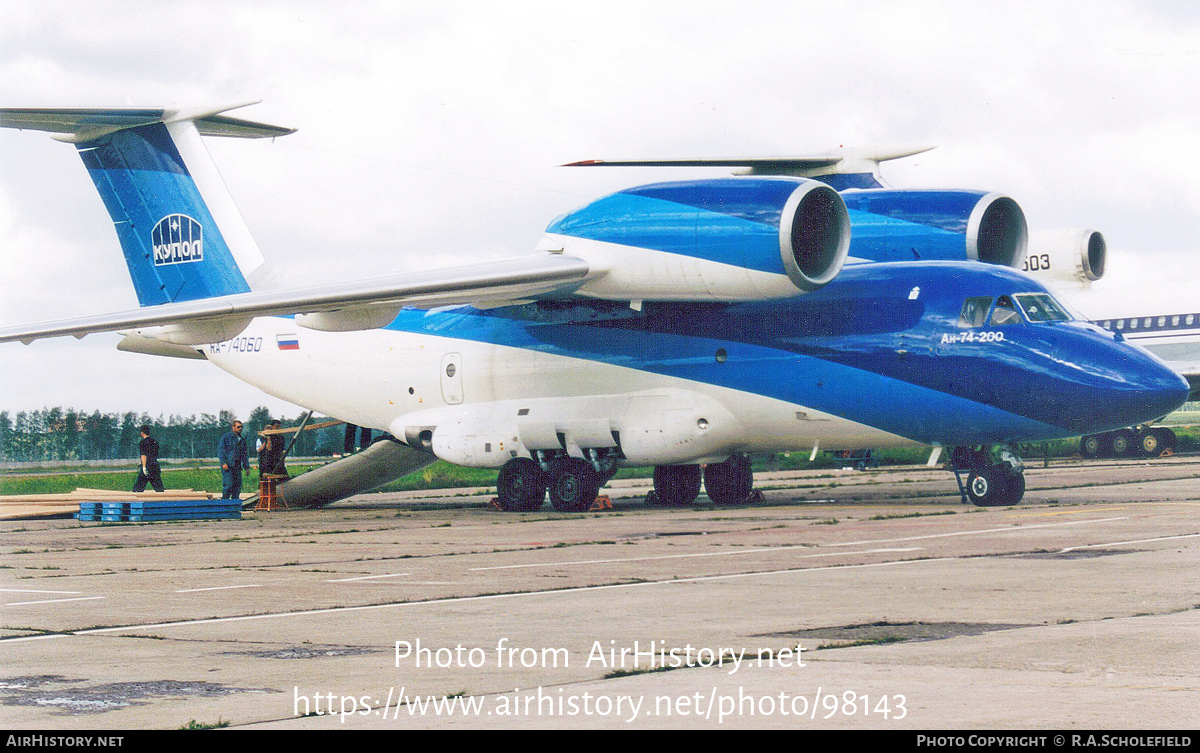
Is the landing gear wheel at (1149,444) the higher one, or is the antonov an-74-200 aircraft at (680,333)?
the antonov an-74-200 aircraft at (680,333)

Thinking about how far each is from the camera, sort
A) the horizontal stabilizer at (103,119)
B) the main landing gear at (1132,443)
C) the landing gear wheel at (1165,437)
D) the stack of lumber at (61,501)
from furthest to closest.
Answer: the landing gear wheel at (1165,437), the main landing gear at (1132,443), the stack of lumber at (61,501), the horizontal stabilizer at (103,119)

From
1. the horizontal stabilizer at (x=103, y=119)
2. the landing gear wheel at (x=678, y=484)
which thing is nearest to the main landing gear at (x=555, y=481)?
the landing gear wheel at (x=678, y=484)

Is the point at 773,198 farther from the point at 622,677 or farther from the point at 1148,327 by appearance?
the point at 1148,327

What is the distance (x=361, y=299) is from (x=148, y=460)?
810cm

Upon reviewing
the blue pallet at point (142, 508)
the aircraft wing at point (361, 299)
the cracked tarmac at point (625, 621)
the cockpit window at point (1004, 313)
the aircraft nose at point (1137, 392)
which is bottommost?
the blue pallet at point (142, 508)

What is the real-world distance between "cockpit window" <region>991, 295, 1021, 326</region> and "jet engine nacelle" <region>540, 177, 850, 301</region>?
6.09 feet

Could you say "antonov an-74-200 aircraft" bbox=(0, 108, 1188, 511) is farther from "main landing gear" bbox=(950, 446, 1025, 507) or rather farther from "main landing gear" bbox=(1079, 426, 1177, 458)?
"main landing gear" bbox=(1079, 426, 1177, 458)

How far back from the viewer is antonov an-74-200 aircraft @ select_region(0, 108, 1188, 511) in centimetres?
1473

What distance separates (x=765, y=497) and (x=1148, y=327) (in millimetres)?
16879

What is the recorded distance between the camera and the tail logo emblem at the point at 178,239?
21.1 metres

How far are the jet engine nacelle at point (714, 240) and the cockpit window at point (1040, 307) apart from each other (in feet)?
6.94

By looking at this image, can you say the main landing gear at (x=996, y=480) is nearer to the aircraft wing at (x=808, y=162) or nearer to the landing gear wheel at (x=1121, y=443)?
the aircraft wing at (x=808, y=162)

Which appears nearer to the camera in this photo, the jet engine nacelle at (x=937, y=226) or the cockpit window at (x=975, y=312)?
the cockpit window at (x=975, y=312)

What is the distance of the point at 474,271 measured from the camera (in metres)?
16.1
